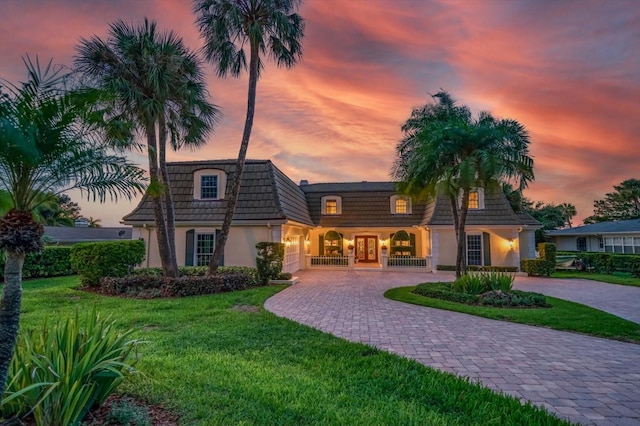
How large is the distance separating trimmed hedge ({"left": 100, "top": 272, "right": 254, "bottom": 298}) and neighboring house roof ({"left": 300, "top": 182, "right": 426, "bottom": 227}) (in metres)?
11.7

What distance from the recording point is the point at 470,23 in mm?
9375

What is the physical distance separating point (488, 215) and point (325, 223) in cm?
1053

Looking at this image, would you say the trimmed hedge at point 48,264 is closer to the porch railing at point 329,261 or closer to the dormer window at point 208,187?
the dormer window at point 208,187

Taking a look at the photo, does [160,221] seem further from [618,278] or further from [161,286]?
[618,278]

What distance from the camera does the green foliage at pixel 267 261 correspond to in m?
13.9

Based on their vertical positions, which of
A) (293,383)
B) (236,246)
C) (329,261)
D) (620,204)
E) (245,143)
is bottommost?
(293,383)

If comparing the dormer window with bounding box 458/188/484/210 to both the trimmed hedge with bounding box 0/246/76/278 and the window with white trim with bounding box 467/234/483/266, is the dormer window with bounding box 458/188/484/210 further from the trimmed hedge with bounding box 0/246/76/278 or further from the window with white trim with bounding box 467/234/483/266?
the trimmed hedge with bounding box 0/246/76/278

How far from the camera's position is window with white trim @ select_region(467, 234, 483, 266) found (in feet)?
61.4

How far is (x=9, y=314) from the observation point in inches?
107

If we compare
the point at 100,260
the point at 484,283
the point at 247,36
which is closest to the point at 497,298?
the point at 484,283

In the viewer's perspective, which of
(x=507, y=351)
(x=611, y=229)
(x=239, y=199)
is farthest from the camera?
(x=611, y=229)

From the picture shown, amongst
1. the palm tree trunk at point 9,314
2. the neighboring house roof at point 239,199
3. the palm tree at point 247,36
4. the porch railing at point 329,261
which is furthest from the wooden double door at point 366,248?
the palm tree trunk at point 9,314

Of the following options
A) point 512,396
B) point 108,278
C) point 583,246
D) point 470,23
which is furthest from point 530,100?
point 583,246

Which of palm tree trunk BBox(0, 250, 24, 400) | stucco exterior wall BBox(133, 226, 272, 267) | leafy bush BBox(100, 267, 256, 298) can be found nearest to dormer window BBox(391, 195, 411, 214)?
stucco exterior wall BBox(133, 226, 272, 267)
